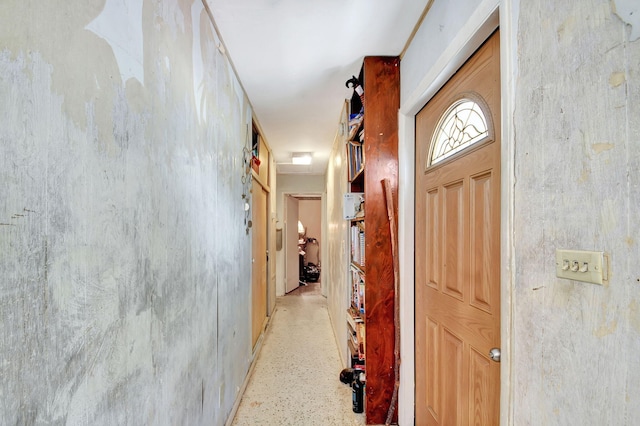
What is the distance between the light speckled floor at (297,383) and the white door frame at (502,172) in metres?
0.57

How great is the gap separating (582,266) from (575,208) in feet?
0.44

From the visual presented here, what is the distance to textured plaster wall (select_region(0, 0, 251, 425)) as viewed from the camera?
0.51 metres

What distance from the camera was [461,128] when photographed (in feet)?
4.39

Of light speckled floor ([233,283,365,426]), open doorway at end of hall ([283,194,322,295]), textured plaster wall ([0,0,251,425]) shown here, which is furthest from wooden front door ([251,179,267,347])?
open doorway at end of hall ([283,194,322,295])

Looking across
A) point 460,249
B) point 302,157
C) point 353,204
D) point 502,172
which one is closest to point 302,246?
point 302,157

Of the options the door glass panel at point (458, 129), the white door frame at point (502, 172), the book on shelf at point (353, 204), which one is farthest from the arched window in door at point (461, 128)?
the book on shelf at point (353, 204)

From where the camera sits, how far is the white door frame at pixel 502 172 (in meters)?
0.87

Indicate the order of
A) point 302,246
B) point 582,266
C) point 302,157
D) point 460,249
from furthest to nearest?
point 302,246 → point 302,157 → point 460,249 → point 582,266

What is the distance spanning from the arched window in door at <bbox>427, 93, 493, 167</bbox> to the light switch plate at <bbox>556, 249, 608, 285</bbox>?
554 mm

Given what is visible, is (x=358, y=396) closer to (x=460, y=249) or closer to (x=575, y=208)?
(x=460, y=249)

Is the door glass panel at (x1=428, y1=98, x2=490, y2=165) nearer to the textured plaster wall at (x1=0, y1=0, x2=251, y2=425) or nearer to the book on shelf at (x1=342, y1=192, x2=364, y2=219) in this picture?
the book on shelf at (x1=342, y1=192, x2=364, y2=219)

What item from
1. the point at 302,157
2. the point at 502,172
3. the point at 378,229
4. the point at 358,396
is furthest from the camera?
the point at 302,157

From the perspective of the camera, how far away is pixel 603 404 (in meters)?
0.63

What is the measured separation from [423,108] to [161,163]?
1.42 meters
